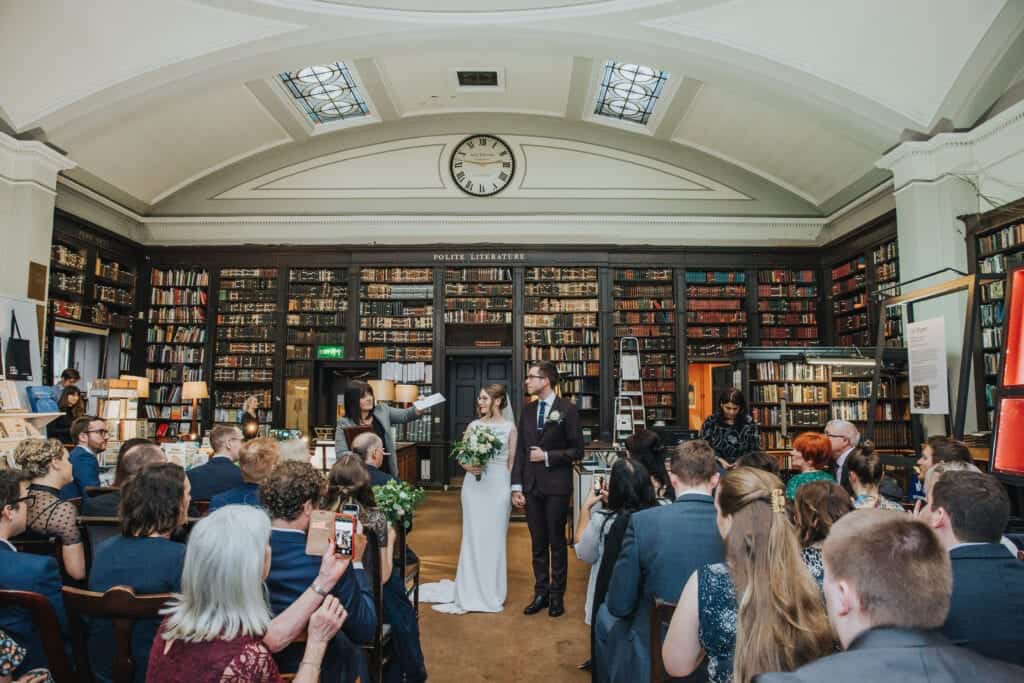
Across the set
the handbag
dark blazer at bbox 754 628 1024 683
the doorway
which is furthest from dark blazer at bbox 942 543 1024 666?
the doorway

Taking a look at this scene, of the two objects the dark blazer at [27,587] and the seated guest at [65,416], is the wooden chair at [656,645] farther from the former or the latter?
the seated guest at [65,416]

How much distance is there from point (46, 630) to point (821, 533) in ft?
7.87

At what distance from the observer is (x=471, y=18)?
22.1 ft

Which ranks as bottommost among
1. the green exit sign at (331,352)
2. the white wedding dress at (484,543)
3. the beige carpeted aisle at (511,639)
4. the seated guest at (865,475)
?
the beige carpeted aisle at (511,639)

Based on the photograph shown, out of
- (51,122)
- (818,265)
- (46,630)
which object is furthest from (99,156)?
(818,265)

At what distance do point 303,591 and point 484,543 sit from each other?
2356 millimetres

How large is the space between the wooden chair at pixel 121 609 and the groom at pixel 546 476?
2640 mm

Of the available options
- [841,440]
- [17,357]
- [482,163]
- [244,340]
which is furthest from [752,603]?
[244,340]

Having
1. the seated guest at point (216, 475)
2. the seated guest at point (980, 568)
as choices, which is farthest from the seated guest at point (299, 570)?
the seated guest at point (216, 475)

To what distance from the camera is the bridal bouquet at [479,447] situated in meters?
4.08

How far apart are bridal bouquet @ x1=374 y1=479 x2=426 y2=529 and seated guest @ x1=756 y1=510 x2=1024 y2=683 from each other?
2.03 meters

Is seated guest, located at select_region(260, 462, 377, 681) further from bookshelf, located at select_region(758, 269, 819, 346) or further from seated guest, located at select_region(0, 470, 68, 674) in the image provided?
bookshelf, located at select_region(758, 269, 819, 346)

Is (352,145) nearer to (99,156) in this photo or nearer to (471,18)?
(99,156)

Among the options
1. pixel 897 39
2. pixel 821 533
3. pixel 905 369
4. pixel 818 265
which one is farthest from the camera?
pixel 818 265
